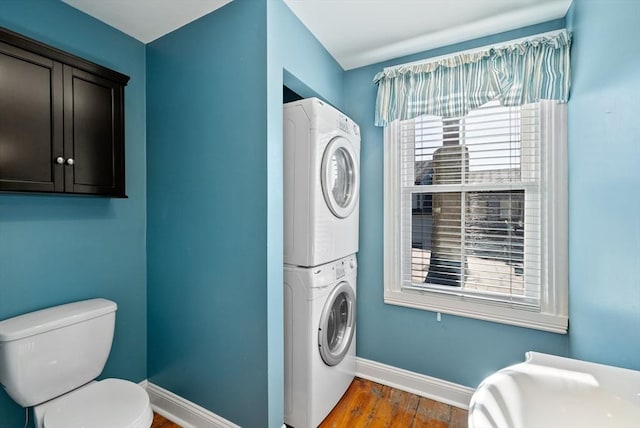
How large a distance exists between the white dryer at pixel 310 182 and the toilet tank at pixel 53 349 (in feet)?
3.51

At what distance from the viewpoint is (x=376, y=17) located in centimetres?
172

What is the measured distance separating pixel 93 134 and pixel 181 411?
67.3 inches

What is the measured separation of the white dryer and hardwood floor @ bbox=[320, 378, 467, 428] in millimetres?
1021

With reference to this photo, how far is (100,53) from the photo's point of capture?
1749mm

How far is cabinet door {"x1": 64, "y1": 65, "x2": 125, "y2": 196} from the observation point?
57.8 inches

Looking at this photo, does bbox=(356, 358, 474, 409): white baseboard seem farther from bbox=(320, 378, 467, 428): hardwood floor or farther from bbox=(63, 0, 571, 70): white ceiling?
bbox=(63, 0, 571, 70): white ceiling

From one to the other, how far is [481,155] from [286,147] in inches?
51.0

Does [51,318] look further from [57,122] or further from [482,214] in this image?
[482,214]

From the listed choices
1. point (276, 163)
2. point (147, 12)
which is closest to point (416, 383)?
point (276, 163)

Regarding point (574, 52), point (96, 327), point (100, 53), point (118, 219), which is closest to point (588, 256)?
point (574, 52)

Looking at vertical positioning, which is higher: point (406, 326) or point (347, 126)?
point (347, 126)

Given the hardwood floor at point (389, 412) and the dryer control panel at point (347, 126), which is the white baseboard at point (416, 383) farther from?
the dryer control panel at point (347, 126)

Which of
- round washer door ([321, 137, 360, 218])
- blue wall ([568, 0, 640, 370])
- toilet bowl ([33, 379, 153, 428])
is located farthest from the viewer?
round washer door ([321, 137, 360, 218])

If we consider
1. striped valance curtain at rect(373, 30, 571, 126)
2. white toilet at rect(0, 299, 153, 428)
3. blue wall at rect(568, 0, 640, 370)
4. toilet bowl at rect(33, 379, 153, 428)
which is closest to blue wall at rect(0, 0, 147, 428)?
white toilet at rect(0, 299, 153, 428)
